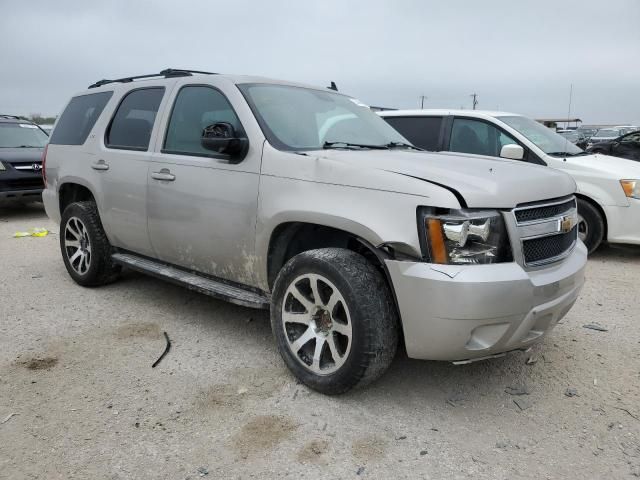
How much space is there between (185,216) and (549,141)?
5.00m

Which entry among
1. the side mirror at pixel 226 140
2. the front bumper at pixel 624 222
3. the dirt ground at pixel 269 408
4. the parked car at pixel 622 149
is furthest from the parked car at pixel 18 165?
the parked car at pixel 622 149

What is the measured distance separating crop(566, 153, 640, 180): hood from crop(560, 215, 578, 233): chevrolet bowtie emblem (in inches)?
136

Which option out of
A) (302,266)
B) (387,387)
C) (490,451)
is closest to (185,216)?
(302,266)

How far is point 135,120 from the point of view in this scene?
4.43 meters

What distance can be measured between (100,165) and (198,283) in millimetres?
1619

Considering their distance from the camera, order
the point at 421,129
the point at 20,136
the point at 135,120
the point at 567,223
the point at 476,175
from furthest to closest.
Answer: the point at 20,136
the point at 421,129
the point at 135,120
the point at 567,223
the point at 476,175

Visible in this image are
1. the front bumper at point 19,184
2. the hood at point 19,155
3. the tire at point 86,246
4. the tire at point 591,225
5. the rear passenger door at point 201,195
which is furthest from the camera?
the hood at point 19,155

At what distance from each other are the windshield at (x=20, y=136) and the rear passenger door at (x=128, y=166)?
21.2 feet

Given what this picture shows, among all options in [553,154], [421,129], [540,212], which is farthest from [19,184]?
[540,212]

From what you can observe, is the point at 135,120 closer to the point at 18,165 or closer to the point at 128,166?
the point at 128,166

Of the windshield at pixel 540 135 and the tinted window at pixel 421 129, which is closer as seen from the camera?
the windshield at pixel 540 135

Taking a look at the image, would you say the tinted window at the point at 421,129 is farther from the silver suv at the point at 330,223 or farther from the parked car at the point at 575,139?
the silver suv at the point at 330,223

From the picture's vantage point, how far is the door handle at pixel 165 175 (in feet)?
12.6

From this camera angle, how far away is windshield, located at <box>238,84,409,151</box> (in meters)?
3.46
